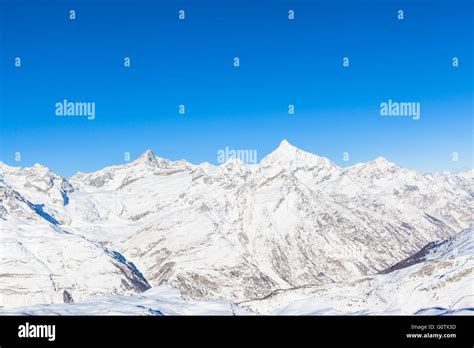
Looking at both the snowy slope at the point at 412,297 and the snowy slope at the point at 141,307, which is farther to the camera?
the snowy slope at the point at 412,297

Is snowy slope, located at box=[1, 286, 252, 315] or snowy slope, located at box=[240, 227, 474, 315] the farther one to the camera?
snowy slope, located at box=[240, 227, 474, 315]

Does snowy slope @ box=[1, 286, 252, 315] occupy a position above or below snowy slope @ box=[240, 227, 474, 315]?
above

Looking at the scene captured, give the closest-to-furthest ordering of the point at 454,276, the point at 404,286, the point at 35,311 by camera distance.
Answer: the point at 35,311
the point at 454,276
the point at 404,286

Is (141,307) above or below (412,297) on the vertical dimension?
above

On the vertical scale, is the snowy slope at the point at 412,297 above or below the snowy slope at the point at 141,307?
below

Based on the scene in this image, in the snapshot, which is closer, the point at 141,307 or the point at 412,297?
the point at 141,307
